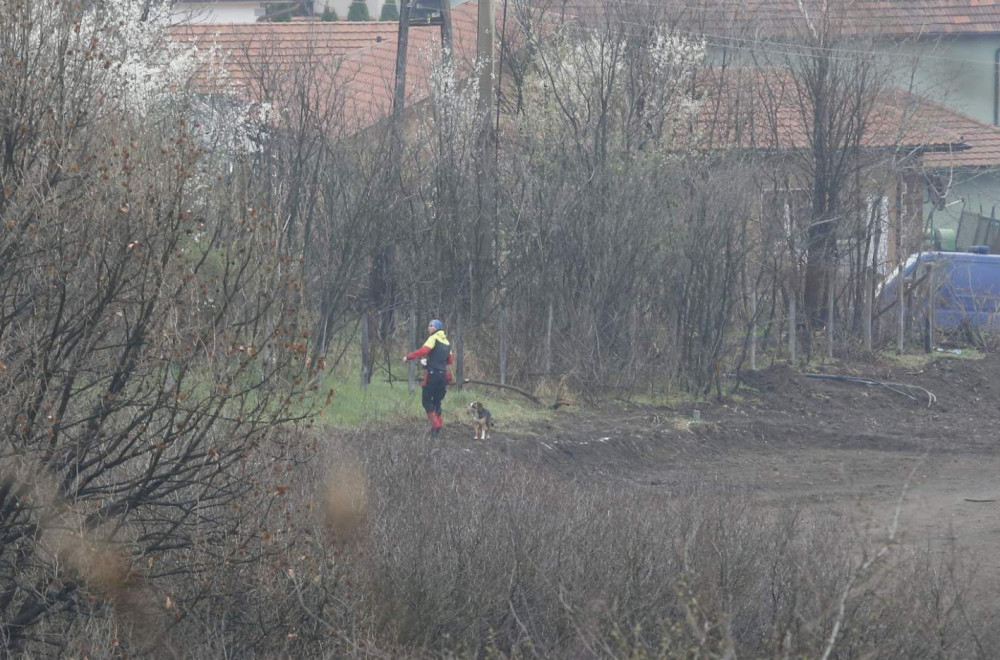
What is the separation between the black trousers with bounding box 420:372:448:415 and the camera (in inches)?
582

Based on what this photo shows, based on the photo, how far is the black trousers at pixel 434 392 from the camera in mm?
14781

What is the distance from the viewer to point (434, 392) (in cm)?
1480

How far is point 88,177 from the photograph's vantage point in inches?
273

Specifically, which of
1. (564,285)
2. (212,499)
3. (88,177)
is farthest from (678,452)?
(88,177)

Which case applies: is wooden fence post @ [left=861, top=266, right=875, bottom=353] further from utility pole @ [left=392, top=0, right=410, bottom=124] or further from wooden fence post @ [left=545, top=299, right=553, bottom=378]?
utility pole @ [left=392, top=0, right=410, bottom=124]

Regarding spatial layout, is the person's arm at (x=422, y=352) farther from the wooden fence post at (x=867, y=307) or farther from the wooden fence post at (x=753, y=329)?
the wooden fence post at (x=867, y=307)

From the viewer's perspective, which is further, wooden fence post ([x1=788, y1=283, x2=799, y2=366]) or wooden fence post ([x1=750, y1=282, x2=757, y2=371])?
wooden fence post ([x1=788, y1=283, x2=799, y2=366])

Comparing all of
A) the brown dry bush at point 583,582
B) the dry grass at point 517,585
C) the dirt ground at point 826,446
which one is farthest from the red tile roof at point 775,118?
the dry grass at point 517,585

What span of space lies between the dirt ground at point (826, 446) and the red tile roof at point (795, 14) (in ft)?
23.7

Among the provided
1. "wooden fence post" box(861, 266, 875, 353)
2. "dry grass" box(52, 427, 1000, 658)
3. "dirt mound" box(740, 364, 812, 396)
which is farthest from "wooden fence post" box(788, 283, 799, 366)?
"dry grass" box(52, 427, 1000, 658)

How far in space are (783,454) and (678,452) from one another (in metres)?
1.35

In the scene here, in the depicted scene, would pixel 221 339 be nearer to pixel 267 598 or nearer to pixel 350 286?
pixel 267 598

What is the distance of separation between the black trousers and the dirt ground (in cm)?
36

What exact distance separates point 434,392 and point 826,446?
5155mm
